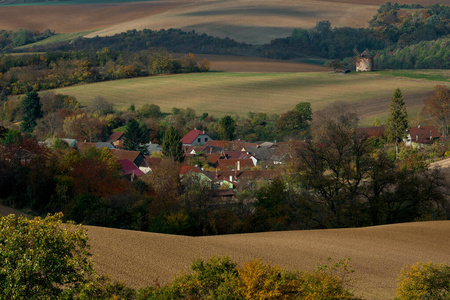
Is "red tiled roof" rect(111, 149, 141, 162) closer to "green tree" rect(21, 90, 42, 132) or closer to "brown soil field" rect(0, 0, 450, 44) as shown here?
A: "green tree" rect(21, 90, 42, 132)

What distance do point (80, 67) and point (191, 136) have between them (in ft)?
120

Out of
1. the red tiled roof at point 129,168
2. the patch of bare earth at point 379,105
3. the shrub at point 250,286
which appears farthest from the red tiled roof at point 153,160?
the shrub at point 250,286

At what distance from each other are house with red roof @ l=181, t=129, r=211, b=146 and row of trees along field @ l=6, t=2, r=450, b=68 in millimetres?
57287

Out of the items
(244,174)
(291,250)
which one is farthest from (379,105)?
(291,250)

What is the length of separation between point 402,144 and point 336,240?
4529cm

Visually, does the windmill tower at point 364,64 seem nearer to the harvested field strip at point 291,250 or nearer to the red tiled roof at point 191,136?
the red tiled roof at point 191,136

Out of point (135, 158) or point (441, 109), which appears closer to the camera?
point (135, 158)

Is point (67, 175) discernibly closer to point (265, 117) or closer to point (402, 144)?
point (402, 144)

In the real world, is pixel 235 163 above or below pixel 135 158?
below

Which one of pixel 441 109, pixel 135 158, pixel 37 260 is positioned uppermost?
pixel 37 260

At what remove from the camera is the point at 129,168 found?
58625 millimetres

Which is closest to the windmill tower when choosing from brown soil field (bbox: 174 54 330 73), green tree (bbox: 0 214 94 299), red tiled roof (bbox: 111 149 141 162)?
brown soil field (bbox: 174 54 330 73)

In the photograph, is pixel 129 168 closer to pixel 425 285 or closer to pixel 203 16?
pixel 425 285

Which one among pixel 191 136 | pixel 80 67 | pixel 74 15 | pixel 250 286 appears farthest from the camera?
pixel 74 15
